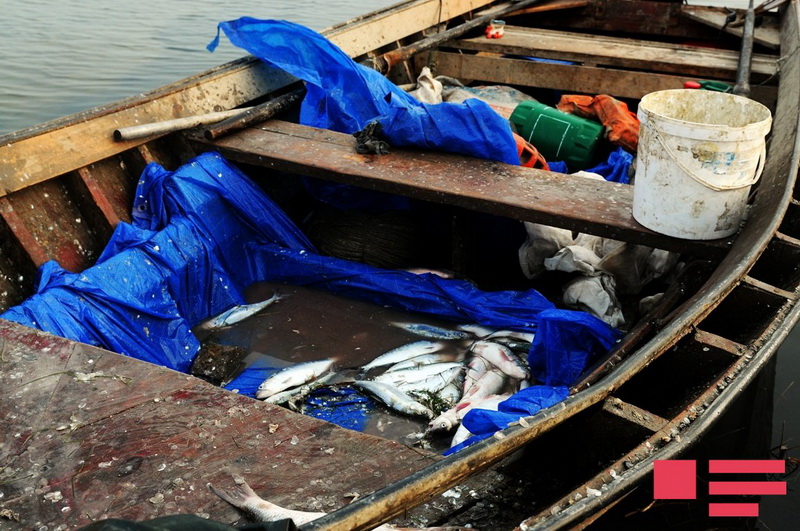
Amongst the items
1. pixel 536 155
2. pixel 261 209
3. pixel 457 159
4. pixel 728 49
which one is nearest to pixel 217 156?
pixel 261 209

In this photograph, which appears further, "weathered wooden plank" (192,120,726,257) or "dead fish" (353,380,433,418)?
"weathered wooden plank" (192,120,726,257)

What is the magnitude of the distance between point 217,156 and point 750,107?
10.5ft

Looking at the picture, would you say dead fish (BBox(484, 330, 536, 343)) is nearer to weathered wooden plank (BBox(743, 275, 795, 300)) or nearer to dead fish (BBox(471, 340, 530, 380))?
dead fish (BBox(471, 340, 530, 380))

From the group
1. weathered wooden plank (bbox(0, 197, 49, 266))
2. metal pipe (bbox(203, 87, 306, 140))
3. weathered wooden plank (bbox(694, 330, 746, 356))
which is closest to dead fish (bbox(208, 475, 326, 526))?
weathered wooden plank (bbox(694, 330, 746, 356))

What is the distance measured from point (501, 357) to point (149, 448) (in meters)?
2.16

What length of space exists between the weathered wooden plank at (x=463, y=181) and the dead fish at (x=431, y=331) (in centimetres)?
80

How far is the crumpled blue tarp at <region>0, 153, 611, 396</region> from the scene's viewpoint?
3.79 metres

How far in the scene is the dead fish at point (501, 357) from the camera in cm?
394

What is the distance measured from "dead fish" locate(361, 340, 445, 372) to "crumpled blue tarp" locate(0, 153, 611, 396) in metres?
0.33

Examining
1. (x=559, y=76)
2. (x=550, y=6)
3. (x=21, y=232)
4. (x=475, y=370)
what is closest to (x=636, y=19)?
(x=550, y=6)

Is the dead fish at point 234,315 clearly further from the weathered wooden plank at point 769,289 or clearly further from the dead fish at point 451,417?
the weathered wooden plank at point 769,289

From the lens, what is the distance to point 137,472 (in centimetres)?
228
